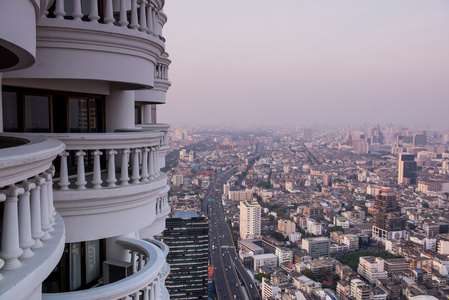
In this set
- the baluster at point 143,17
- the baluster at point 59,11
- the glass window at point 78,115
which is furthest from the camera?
the glass window at point 78,115

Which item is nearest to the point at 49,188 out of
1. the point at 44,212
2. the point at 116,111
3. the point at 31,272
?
the point at 44,212

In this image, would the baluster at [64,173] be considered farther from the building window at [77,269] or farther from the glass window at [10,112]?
the building window at [77,269]

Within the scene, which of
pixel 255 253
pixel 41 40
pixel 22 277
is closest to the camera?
pixel 22 277

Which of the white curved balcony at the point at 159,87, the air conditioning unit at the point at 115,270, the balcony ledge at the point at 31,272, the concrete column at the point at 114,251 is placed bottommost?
the air conditioning unit at the point at 115,270

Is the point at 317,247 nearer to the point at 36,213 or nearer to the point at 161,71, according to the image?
the point at 161,71

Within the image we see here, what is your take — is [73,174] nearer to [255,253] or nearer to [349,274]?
[349,274]

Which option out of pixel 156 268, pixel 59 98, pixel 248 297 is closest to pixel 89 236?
pixel 156 268

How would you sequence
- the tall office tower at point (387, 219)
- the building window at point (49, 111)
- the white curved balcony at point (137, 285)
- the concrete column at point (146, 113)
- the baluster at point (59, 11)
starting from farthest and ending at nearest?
1. the tall office tower at point (387, 219)
2. the concrete column at point (146, 113)
3. the building window at point (49, 111)
4. the baluster at point (59, 11)
5. the white curved balcony at point (137, 285)

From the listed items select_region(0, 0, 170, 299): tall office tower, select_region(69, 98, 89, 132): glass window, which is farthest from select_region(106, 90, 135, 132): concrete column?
select_region(69, 98, 89, 132): glass window

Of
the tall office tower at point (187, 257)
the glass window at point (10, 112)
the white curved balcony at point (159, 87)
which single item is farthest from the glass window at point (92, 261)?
the tall office tower at point (187, 257)
